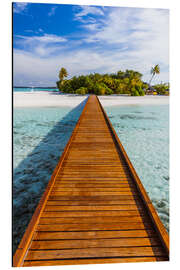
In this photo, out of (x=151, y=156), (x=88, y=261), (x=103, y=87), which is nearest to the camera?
(x=88, y=261)

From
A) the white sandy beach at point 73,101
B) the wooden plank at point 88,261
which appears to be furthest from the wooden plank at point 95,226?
the white sandy beach at point 73,101

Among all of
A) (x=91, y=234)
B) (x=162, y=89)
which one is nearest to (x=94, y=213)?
(x=91, y=234)

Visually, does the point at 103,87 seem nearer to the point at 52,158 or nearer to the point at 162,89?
the point at 162,89

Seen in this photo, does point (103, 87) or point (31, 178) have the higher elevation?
point (103, 87)

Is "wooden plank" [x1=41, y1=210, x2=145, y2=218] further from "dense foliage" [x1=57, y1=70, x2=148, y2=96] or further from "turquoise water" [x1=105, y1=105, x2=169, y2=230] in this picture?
"dense foliage" [x1=57, y1=70, x2=148, y2=96]

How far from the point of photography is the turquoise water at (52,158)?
2984 mm

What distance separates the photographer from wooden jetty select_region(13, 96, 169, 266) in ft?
4.74

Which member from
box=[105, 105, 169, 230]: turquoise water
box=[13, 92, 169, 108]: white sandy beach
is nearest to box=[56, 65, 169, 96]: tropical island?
box=[13, 92, 169, 108]: white sandy beach

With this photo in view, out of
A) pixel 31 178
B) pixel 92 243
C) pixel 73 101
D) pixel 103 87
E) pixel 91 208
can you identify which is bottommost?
pixel 31 178

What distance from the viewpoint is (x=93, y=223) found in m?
1.74

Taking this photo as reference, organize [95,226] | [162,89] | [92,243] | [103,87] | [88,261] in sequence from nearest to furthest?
[88,261] → [92,243] → [95,226] → [103,87] → [162,89]

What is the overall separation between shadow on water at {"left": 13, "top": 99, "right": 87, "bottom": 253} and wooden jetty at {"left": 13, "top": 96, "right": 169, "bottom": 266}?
2.96 ft

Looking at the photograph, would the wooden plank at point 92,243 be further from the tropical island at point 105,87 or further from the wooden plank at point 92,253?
the tropical island at point 105,87

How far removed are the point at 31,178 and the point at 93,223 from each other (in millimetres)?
2461
